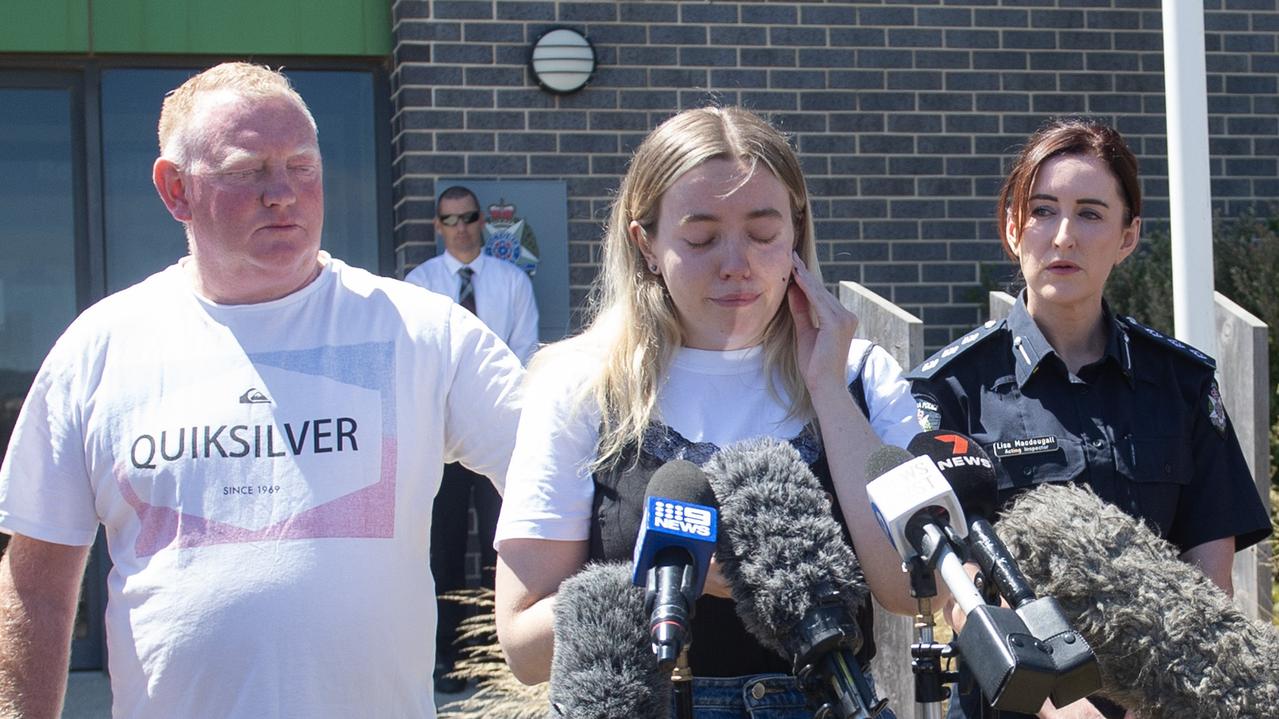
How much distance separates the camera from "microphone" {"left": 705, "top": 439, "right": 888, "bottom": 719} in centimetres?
184

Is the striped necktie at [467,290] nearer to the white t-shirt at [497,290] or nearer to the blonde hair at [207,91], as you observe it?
the white t-shirt at [497,290]

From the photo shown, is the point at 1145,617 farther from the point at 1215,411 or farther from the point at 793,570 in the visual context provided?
the point at 1215,411

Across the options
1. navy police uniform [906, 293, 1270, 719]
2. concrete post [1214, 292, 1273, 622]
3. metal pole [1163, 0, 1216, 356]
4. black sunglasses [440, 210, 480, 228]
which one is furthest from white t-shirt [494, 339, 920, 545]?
black sunglasses [440, 210, 480, 228]

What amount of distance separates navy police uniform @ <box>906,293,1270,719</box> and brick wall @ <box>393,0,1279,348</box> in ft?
14.1

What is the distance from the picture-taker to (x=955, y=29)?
800 cm

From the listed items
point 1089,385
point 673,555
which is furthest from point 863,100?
point 673,555

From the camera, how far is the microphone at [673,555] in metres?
1.78

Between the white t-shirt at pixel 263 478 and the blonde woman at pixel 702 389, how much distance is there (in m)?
0.33

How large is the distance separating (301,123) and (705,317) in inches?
36.9

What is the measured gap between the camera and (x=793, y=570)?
76.5 inches

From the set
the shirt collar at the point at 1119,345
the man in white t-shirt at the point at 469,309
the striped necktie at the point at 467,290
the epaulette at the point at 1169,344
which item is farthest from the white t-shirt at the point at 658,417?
the striped necktie at the point at 467,290

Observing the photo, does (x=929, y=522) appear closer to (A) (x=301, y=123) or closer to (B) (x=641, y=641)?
(B) (x=641, y=641)

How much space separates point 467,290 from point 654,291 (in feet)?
14.6

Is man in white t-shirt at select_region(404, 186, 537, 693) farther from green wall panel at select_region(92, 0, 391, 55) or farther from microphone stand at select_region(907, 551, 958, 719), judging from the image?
microphone stand at select_region(907, 551, 958, 719)
